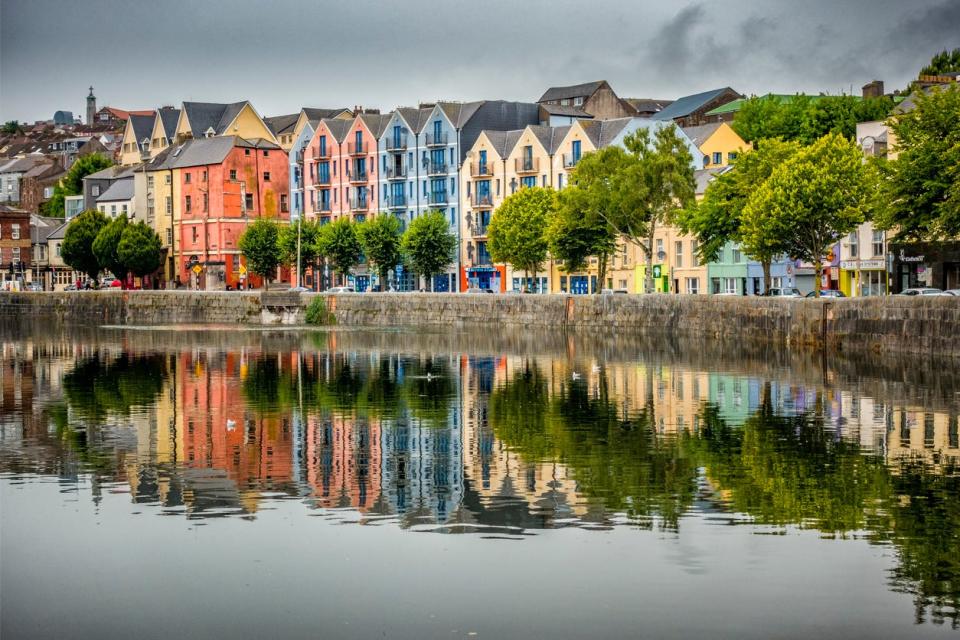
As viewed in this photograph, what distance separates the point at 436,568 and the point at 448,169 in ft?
391

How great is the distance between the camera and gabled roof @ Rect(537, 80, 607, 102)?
159 metres

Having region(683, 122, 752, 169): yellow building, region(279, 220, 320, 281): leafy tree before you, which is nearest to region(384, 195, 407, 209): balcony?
region(279, 220, 320, 281): leafy tree

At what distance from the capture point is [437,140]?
460 feet

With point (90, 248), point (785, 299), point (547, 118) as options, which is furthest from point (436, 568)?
point (90, 248)

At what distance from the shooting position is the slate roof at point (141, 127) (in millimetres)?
188125

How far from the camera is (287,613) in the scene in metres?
19.4

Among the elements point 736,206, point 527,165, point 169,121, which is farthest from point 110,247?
point 736,206

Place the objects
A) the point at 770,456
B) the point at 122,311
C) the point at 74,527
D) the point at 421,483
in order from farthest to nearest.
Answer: the point at 122,311 < the point at 770,456 < the point at 421,483 < the point at 74,527

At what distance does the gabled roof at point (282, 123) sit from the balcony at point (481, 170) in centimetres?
4528

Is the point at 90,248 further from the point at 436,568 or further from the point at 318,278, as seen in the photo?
the point at 436,568

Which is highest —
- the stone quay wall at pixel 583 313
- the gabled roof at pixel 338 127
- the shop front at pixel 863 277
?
the gabled roof at pixel 338 127

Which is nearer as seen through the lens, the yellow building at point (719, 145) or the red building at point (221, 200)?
the yellow building at point (719, 145)

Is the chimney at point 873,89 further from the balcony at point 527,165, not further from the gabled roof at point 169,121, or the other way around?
the gabled roof at point 169,121

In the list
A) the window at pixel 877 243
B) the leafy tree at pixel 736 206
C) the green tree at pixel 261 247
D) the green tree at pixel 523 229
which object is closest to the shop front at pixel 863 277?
the window at pixel 877 243
